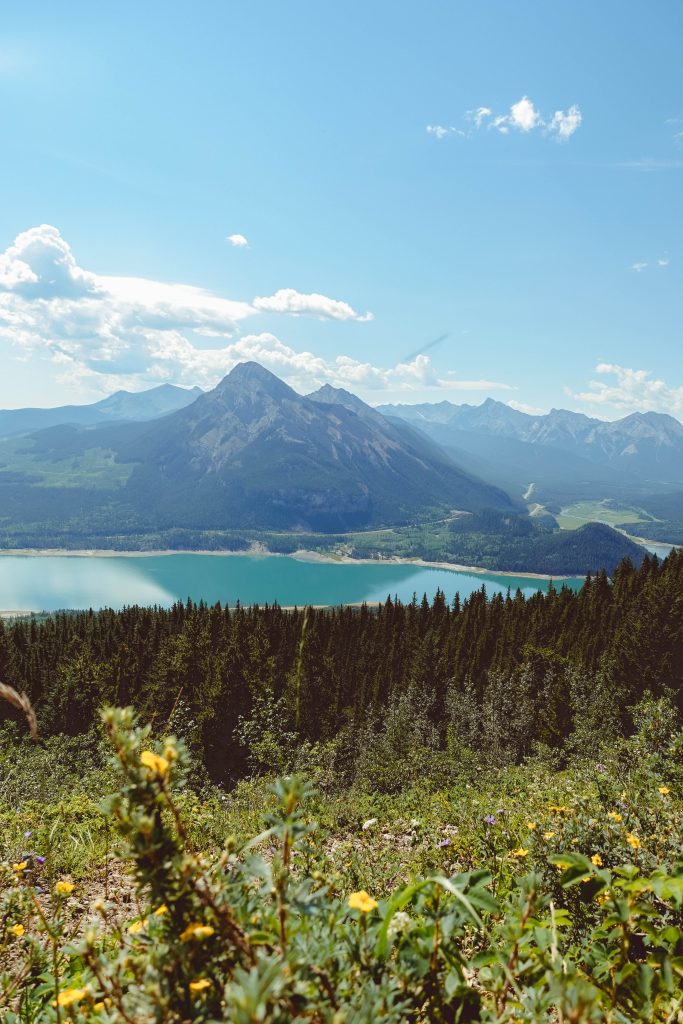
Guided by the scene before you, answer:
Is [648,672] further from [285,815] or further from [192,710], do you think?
[285,815]

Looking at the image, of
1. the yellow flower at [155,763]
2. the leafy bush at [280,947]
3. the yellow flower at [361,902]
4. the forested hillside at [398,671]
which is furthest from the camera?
the forested hillside at [398,671]

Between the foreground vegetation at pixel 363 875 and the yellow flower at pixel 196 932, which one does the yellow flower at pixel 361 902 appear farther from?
the yellow flower at pixel 196 932

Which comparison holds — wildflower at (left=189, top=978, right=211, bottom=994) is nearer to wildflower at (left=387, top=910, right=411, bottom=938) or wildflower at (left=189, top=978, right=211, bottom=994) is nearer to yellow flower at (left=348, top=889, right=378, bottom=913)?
yellow flower at (left=348, top=889, right=378, bottom=913)

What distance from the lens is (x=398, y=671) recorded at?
229 ft

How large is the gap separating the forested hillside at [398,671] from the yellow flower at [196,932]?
27053 millimetres

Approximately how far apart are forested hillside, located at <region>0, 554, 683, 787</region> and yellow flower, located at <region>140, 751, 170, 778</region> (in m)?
27.2

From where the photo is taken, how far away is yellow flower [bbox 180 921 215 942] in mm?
1705

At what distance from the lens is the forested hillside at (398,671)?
43.1 m

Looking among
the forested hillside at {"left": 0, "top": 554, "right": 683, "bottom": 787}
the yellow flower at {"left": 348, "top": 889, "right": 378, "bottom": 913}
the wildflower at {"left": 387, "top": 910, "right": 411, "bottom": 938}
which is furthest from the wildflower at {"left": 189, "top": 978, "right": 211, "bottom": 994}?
the forested hillside at {"left": 0, "top": 554, "right": 683, "bottom": 787}

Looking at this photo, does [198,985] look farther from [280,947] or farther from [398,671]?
[398,671]

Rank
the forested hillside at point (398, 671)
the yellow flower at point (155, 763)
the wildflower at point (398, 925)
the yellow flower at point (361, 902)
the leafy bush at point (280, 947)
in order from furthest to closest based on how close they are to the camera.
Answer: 1. the forested hillside at point (398, 671)
2. the wildflower at point (398, 925)
3. the yellow flower at point (361, 902)
4. the yellow flower at point (155, 763)
5. the leafy bush at point (280, 947)

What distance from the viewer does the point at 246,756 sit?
49.8m

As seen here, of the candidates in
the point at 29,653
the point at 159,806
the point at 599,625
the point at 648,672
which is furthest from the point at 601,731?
the point at 29,653

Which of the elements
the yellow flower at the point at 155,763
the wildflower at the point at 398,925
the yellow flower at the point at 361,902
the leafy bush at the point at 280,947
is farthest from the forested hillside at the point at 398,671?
the yellow flower at the point at 155,763
